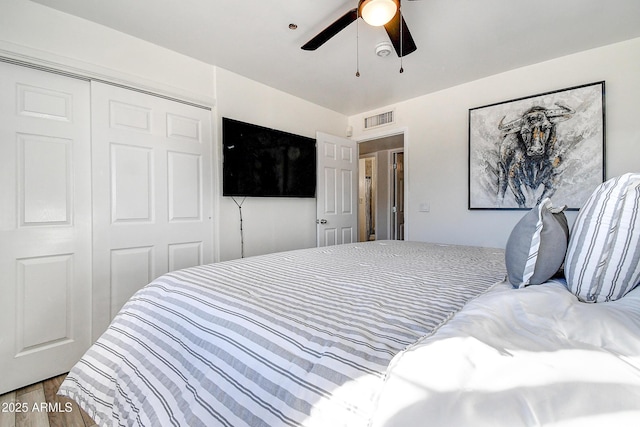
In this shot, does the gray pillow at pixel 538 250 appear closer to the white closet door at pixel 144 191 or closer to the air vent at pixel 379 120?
the white closet door at pixel 144 191

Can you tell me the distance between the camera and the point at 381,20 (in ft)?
5.08

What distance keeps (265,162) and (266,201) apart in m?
0.45

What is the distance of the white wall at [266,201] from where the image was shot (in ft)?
9.42

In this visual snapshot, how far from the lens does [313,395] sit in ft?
1.80

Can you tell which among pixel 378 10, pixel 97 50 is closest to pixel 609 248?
pixel 378 10

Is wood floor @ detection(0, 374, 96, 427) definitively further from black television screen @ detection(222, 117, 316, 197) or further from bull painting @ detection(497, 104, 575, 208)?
bull painting @ detection(497, 104, 575, 208)

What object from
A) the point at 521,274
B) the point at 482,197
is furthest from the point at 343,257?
the point at 482,197

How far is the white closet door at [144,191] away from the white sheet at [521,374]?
95.9 inches

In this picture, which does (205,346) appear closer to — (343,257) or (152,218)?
(343,257)

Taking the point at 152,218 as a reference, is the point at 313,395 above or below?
below

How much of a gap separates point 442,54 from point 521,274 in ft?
7.71

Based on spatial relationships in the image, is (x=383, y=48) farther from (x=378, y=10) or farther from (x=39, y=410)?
(x=39, y=410)

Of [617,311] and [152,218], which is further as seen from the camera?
[152,218]

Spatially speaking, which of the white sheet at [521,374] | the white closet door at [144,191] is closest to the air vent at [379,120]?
the white closet door at [144,191]
